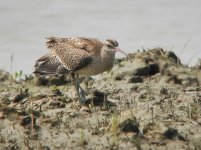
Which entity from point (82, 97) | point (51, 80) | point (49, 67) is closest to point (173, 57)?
point (51, 80)

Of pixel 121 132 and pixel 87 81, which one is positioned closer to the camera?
pixel 121 132

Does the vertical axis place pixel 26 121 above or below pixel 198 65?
below

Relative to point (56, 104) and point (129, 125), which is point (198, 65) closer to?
point (56, 104)

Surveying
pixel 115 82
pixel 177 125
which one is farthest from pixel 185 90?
pixel 177 125

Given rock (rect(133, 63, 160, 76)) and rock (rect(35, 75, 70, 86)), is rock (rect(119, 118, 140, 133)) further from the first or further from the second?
rock (rect(35, 75, 70, 86))

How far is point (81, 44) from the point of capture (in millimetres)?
12641

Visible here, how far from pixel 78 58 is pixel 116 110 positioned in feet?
5.80

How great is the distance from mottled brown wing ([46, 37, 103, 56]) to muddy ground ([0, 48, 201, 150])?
0.80m

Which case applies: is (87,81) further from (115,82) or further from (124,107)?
(124,107)

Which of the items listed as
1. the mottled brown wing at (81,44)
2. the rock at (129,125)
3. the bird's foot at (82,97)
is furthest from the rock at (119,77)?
the rock at (129,125)

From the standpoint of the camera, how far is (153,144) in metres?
9.58

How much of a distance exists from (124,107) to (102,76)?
3.19m

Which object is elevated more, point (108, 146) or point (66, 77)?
point (66, 77)

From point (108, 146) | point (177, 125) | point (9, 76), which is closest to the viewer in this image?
point (108, 146)
